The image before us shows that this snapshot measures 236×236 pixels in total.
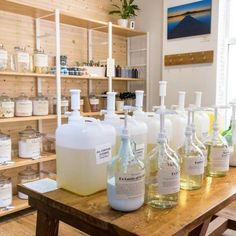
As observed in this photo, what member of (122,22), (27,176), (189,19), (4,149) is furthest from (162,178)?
(122,22)

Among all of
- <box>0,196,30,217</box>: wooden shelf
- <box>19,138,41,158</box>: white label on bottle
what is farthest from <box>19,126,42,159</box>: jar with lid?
<box>0,196,30,217</box>: wooden shelf

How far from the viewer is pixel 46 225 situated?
111 cm

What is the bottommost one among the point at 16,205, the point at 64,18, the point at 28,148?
the point at 16,205

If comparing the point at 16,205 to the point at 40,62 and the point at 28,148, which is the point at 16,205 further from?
the point at 40,62

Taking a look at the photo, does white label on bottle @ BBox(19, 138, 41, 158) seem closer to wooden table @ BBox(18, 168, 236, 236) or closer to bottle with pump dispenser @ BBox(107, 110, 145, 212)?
wooden table @ BBox(18, 168, 236, 236)

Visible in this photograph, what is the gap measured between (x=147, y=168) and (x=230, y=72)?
285 centimetres

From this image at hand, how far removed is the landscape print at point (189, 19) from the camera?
3.35 m

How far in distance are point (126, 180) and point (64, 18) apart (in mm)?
2632

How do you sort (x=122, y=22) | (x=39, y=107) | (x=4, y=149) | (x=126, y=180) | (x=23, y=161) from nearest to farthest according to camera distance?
Result: 1. (x=126, y=180)
2. (x=4, y=149)
3. (x=23, y=161)
4. (x=39, y=107)
5. (x=122, y=22)

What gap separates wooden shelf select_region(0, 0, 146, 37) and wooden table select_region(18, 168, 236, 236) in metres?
2.05

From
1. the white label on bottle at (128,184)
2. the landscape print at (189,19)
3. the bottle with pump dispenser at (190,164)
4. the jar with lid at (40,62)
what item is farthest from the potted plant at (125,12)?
the white label on bottle at (128,184)

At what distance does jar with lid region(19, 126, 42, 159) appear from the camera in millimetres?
2756

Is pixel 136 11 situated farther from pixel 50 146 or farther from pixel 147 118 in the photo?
pixel 147 118

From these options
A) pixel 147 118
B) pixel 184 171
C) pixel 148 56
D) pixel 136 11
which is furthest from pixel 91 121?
pixel 136 11
